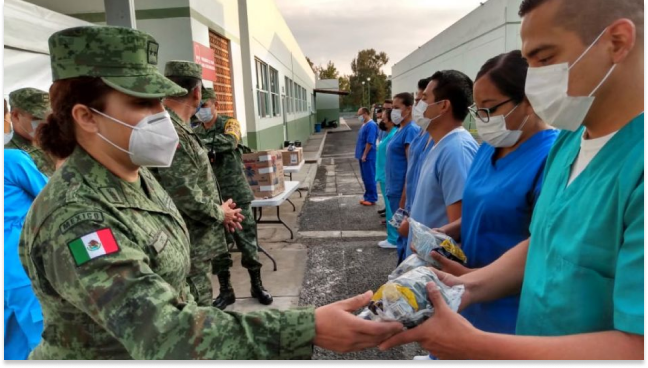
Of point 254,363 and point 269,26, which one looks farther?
point 269,26

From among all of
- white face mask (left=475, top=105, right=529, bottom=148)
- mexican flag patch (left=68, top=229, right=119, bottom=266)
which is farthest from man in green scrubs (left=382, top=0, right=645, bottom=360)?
mexican flag patch (left=68, top=229, right=119, bottom=266)

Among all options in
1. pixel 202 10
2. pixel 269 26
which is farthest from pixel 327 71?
pixel 202 10

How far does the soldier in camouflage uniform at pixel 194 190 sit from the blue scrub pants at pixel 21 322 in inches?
35.6

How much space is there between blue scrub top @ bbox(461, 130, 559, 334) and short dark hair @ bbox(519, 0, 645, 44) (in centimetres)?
70

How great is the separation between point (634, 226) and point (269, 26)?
46.5ft

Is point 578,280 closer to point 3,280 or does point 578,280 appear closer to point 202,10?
point 3,280

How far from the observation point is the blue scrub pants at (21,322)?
7.69ft

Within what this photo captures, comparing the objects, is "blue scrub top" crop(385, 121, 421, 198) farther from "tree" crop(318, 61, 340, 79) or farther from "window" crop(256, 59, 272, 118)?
"tree" crop(318, 61, 340, 79)

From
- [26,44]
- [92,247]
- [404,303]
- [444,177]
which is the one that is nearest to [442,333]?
[404,303]

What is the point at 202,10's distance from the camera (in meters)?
6.28

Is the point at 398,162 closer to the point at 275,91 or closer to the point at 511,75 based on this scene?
the point at 511,75

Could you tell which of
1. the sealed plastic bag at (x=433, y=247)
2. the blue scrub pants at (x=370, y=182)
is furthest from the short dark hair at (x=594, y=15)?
the blue scrub pants at (x=370, y=182)

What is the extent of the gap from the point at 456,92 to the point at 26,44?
3597 mm

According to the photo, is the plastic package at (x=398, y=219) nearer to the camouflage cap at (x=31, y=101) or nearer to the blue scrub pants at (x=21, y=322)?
the blue scrub pants at (x=21, y=322)
